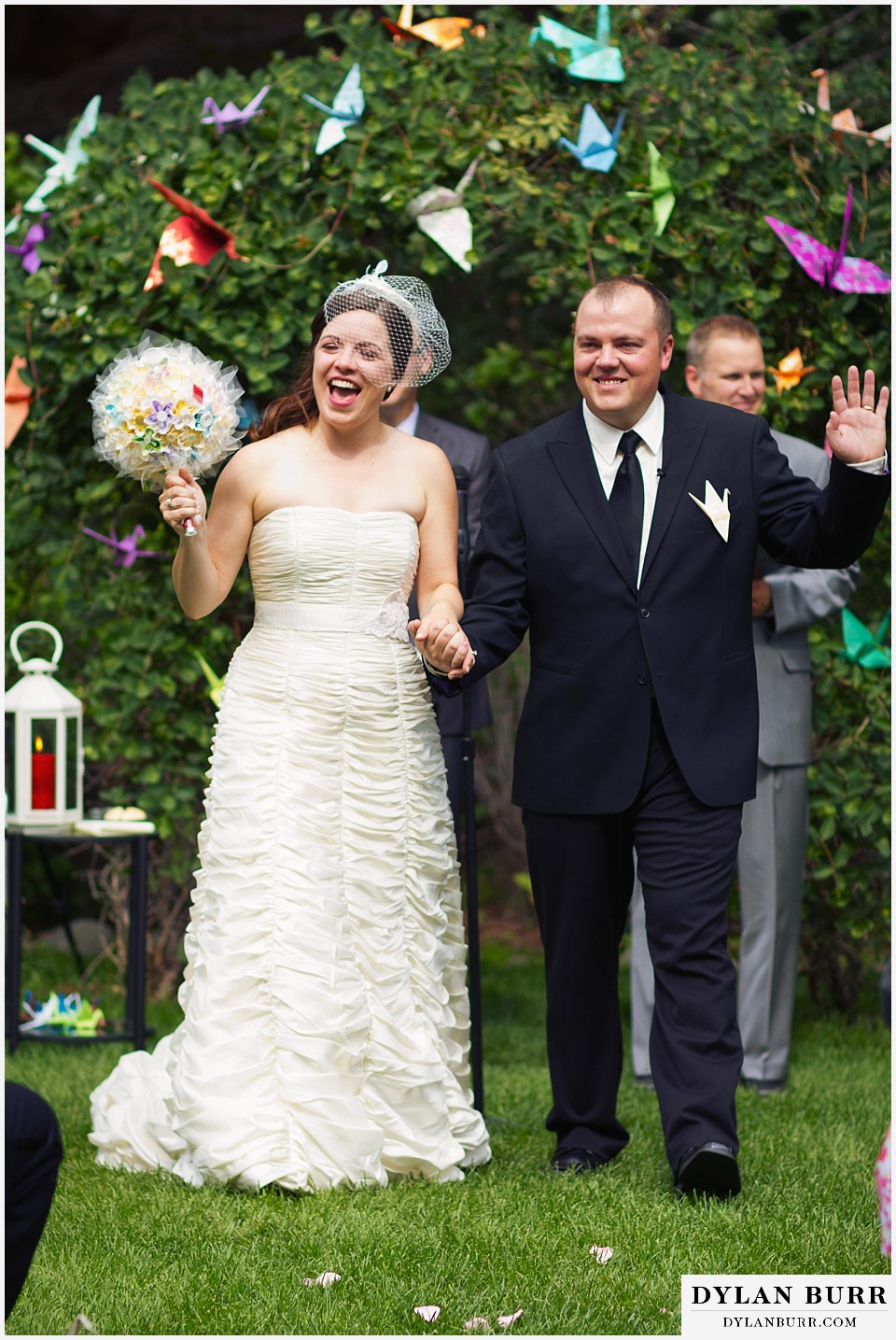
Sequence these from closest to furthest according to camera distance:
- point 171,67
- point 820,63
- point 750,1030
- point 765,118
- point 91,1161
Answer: point 91,1161 → point 750,1030 → point 765,118 → point 820,63 → point 171,67

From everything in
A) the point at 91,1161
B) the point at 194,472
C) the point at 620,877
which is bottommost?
the point at 91,1161

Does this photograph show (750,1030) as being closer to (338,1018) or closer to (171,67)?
(338,1018)

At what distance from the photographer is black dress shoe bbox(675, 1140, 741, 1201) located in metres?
3.71

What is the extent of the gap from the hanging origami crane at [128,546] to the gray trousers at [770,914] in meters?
2.16

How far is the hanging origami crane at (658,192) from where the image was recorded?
539cm

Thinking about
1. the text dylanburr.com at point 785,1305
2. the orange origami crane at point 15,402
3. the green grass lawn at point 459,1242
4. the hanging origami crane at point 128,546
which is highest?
the orange origami crane at point 15,402

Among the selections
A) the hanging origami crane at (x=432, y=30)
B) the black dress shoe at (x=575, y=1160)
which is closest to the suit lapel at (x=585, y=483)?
Result: the black dress shoe at (x=575, y=1160)

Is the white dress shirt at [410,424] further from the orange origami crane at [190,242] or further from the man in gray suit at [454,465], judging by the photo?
the orange origami crane at [190,242]

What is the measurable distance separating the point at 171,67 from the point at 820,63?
10.9 feet

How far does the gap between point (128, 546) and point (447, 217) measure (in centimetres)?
156

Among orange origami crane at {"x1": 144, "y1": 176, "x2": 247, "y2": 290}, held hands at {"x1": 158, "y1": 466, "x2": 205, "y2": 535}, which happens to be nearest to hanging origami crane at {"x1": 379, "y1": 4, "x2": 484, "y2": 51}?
orange origami crane at {"x1": 144, "y1": 176, "x2": 247, "y2": 290}

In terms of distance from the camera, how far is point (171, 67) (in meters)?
8.47

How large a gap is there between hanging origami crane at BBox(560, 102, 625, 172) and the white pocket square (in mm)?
1892

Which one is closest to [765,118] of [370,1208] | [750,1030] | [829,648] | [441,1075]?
[829,648]
